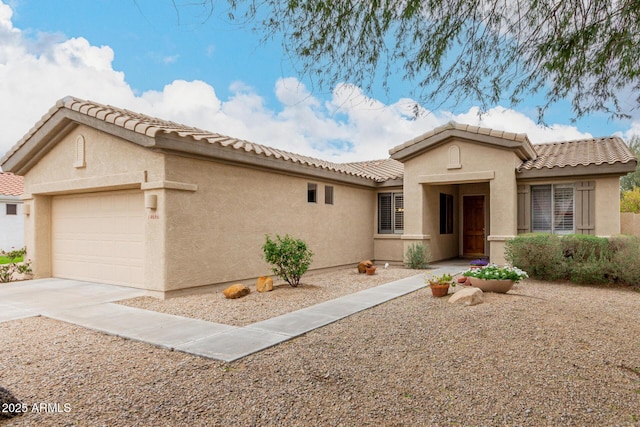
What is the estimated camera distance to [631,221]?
13656 millimetres

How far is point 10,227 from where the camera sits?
73.9 ft

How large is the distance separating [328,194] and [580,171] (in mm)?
7744

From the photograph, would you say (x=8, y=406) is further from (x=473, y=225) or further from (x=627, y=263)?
(x=473, y=225)

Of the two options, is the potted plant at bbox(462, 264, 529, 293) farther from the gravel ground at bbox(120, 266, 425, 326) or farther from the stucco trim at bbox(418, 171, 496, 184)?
the stucco trim at bbox(418, 171, 496, 184)

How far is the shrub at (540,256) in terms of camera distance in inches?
412

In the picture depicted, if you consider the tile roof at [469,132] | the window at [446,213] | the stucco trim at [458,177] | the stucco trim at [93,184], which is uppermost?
the tile roof at [469,132]

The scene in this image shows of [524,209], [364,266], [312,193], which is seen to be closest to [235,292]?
[312,193]

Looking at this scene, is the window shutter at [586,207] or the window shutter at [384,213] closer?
the window shutter at [586,207]

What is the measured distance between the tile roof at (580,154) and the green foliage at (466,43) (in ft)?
24.0

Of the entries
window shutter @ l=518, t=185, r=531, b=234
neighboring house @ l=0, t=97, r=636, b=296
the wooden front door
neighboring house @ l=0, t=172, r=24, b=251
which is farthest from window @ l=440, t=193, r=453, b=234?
neighboring house @ l=0, t=172, r=24, b=251

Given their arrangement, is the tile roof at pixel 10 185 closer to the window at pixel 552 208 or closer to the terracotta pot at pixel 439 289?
the terracotta pot at pixel 439 289

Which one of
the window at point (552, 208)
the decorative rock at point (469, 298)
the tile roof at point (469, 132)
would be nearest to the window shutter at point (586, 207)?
the window at point (552, 208)

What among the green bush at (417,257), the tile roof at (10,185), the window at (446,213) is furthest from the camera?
the tile roof at (10,185)

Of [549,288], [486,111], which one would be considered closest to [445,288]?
[549,288]
